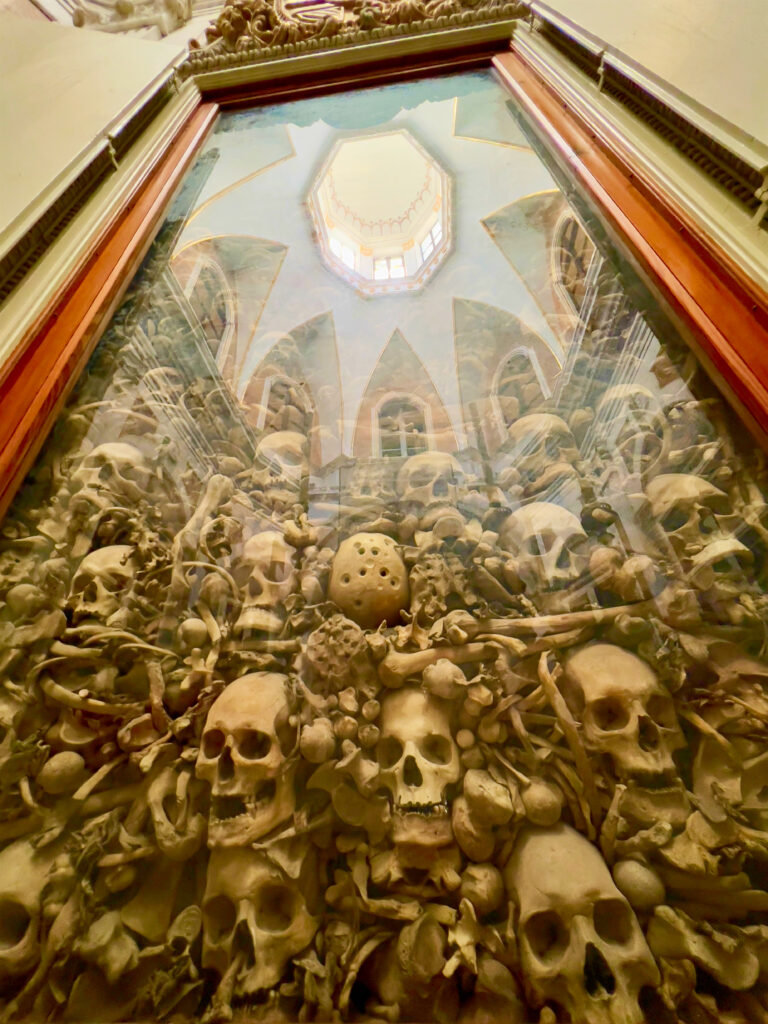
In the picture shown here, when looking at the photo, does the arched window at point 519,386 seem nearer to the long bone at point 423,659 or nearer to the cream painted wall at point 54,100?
the long bone at point 423,659

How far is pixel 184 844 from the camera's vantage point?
1529mm

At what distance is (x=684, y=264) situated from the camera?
2.06 metres

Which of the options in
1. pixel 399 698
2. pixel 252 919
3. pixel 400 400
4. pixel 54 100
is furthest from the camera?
pixel 400 400

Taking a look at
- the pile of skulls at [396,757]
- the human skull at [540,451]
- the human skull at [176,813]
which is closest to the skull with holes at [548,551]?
the pile of skulls at [396,757]

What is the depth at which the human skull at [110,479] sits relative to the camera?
221 centimetres

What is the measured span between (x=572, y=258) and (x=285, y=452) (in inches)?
79.7

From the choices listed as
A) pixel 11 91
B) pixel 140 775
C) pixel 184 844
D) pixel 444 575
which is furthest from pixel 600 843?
pixel 11 91

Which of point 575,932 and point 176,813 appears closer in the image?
point 575,932

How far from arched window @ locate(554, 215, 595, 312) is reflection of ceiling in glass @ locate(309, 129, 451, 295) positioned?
3.97ft

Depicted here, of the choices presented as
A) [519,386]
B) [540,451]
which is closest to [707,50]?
[519,386]

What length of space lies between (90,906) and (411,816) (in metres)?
0.90

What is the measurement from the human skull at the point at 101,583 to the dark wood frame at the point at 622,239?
354mm

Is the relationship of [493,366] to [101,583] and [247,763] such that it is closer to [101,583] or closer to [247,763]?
[101,583]

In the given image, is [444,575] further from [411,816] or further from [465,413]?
[465,413]
